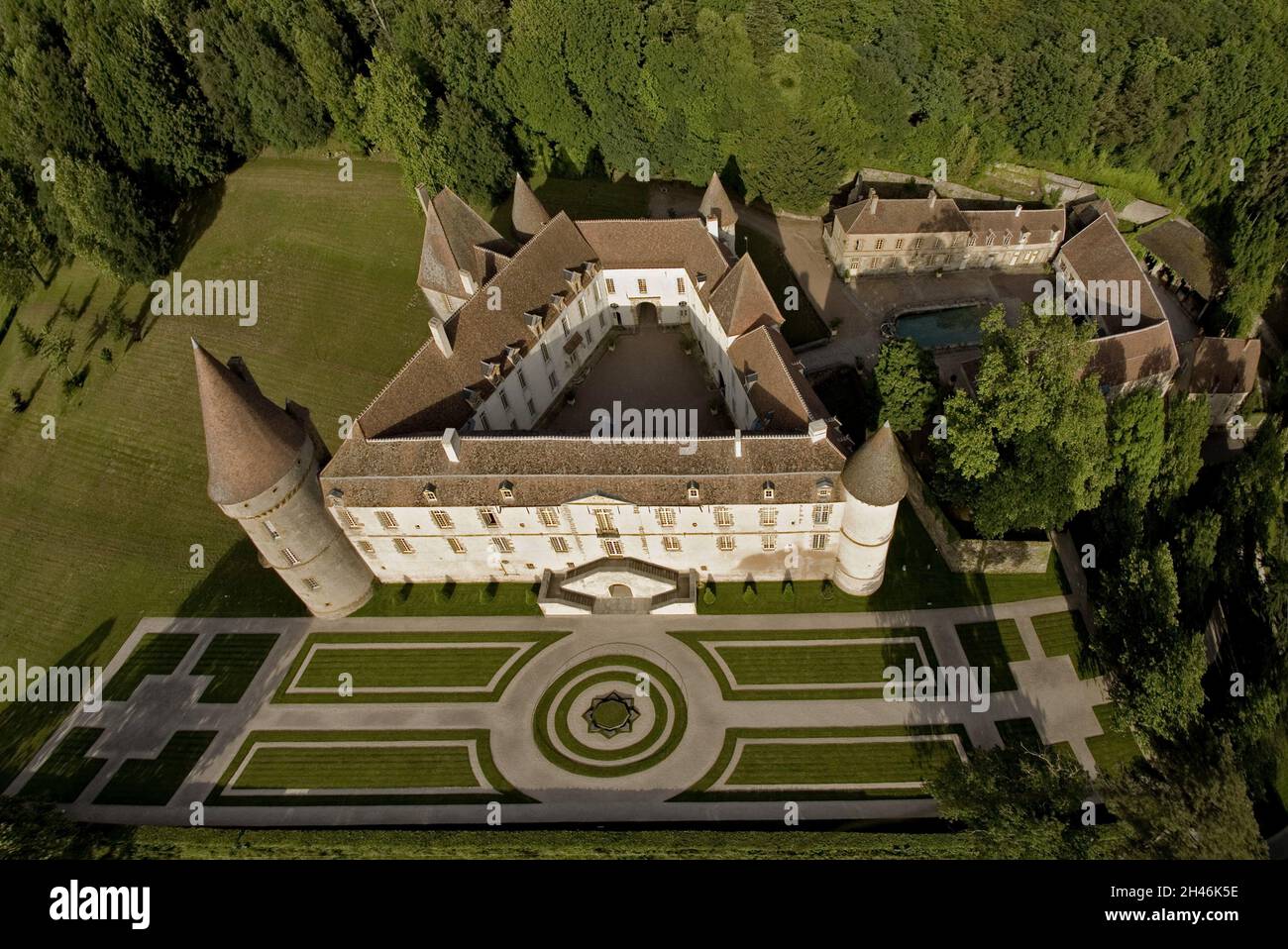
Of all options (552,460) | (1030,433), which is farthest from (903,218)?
(552,460)

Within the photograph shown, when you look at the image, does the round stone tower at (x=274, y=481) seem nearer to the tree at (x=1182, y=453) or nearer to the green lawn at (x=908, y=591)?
the green lawn at (x=908, y=591)

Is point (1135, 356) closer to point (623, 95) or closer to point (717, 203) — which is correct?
point (717, 203)

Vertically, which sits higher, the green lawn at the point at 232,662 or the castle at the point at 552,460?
the castle at the point at 552,460

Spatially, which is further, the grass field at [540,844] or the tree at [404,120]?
the tree at [404,120]

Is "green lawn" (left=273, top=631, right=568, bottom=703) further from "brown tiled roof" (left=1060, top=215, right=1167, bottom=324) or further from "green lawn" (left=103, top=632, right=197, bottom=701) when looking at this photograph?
"brown tiled roof" (left=1060, top=215, right=1167, bottom=324)

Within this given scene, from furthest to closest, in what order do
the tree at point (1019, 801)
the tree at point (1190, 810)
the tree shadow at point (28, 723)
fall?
the tree shadow at point (28, 723) < the tree at point (1019, 801) < the tree at point (1190, 810)

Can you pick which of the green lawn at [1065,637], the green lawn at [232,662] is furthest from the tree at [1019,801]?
the green lawn at [232,662]
